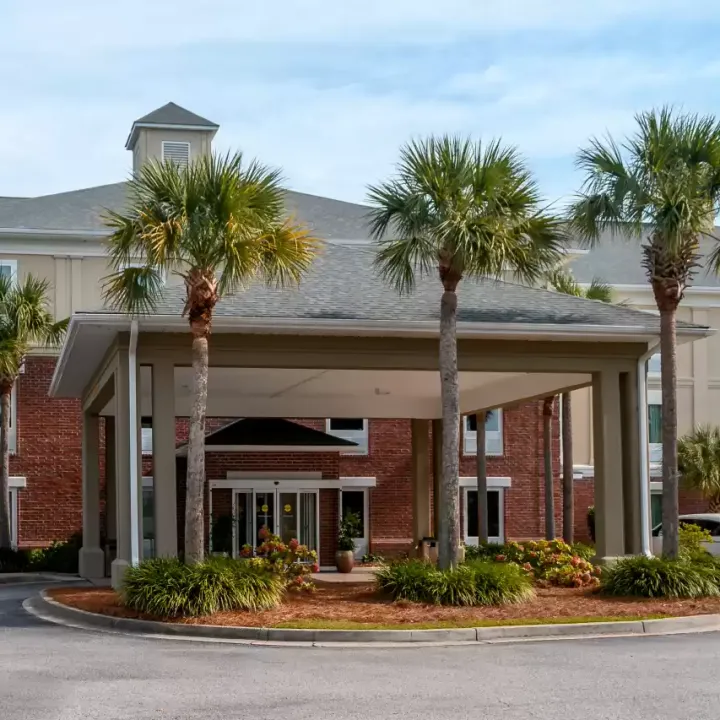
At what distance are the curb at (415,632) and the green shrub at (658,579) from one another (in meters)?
1.44

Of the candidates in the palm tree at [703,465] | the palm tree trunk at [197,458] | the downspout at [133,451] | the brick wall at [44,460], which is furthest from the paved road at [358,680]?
the palm tree at [703,465]

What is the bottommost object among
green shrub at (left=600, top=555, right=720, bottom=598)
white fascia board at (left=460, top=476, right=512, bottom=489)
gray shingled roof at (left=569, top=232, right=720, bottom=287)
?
green shrub at (left=600, top=555, right=720, bottom=598)

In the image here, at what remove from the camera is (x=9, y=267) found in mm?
34406

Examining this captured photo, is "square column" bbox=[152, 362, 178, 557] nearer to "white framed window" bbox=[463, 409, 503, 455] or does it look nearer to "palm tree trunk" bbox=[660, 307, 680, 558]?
"palm tree trunk" bbox=[660, 307, 680, 558]

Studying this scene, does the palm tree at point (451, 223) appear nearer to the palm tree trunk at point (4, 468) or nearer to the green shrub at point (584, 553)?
the green shrub at point (584, 553)

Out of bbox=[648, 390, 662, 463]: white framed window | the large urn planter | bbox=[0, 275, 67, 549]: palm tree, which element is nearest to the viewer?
bbox=[0, 275, 67, 549]: palm tree

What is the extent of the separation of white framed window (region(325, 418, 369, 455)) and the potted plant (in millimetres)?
3468

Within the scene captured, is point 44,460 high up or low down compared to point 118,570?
up

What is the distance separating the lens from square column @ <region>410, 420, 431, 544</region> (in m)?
32.3

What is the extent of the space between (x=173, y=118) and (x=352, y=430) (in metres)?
10.7

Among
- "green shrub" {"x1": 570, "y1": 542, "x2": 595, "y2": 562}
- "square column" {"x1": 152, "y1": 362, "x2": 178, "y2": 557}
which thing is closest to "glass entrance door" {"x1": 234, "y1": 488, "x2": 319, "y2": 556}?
"green shrub" {"x1": 570, "y1": 542, "x2": 595, "y2": 562}

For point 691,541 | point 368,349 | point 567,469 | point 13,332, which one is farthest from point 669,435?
point 13,332

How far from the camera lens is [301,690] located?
10.8 metres

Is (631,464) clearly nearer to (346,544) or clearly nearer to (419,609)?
(419,609)
